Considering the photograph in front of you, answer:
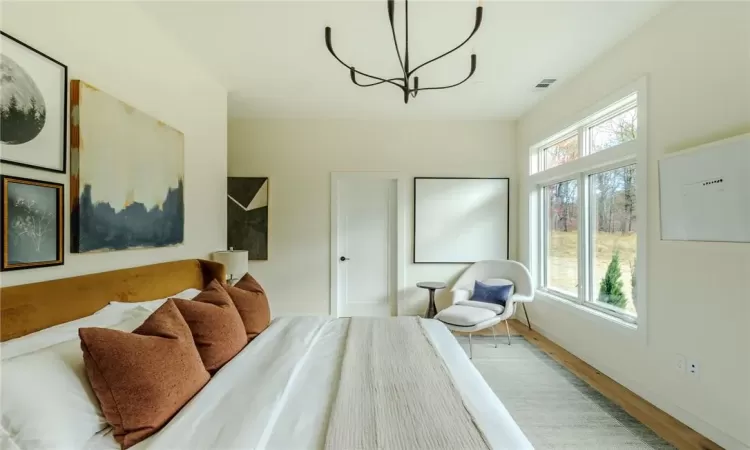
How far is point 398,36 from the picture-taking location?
230 centimetres

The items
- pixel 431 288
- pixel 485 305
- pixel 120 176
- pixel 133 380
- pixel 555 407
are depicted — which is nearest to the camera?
pixel 133 380

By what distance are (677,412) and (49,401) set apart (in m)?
3.19

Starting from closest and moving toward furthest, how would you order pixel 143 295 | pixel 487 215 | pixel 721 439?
1. pixel 721 439
2. pixel 143 295
3. pixel 487 215

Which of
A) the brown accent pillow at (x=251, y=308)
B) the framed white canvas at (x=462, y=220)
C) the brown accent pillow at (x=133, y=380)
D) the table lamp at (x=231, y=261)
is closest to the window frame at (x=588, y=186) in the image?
the framed white canvas at (x=462, y=220)

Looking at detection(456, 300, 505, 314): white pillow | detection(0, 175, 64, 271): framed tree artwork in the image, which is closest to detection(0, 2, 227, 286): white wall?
detection(0, 175, 64, 271): framed tree artwork

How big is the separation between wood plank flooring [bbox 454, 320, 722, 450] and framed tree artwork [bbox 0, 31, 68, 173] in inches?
142

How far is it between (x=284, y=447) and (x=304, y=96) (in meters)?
3.32

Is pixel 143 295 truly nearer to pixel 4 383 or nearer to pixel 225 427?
pixel 4 383

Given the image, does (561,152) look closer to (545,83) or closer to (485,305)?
(545,83)

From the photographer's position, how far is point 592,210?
2975mm

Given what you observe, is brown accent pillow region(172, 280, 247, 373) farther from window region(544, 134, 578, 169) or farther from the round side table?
window region(544, 134, 578, 169)

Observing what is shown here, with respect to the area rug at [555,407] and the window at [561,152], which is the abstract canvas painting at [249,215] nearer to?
the area rug at [555,407]

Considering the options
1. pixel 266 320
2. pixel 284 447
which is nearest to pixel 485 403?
pixel 284 447

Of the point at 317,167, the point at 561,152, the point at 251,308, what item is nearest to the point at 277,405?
the point at 251,308
